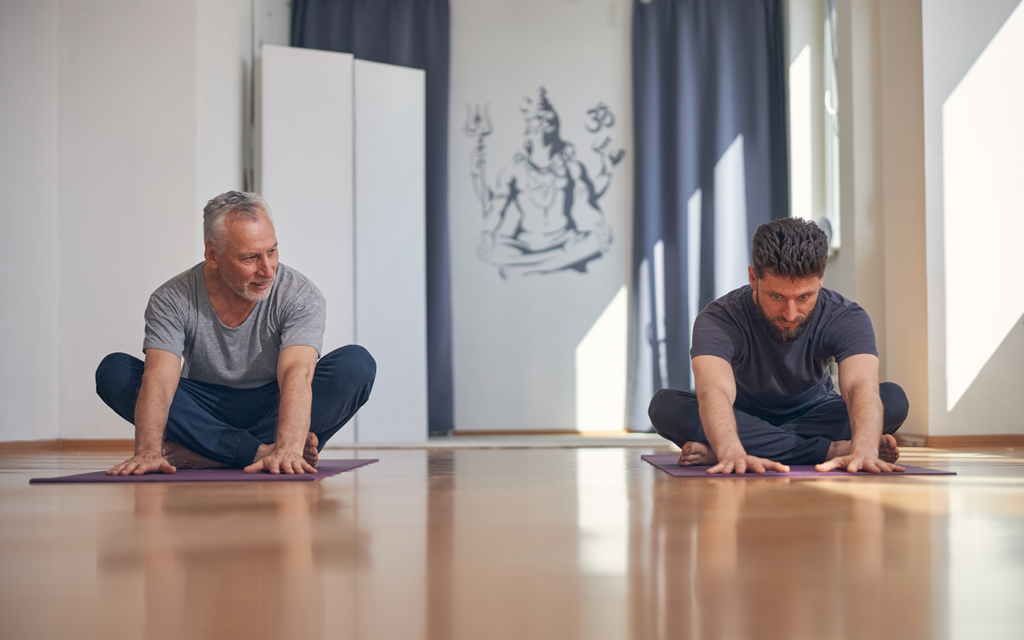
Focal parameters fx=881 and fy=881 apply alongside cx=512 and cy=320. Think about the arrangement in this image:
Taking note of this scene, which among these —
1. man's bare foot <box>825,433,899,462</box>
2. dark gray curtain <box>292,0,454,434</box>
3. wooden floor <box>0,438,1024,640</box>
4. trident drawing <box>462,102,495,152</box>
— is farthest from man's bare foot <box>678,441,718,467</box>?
trident drawing <box>462,102,495,152</box>

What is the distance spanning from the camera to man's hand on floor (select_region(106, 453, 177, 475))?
2105 mm

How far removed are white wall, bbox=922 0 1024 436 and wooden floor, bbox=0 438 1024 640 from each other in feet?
6.79

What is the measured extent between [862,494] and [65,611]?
1.35 metres

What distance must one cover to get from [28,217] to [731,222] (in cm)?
383

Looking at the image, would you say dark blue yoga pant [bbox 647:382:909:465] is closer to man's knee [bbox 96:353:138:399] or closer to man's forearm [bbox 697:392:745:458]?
man's forearm [bbox 697:392:745:458]

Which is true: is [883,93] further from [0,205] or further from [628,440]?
[0,205]

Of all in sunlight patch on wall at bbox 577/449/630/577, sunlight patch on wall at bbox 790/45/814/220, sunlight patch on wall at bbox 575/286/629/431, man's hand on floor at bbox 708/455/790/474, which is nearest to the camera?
sunlight patch on wall at bbox 577/449/630/577

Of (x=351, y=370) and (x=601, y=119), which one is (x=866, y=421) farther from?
(x=601, y=119)

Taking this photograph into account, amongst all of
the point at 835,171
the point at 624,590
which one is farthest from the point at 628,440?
the point at 624,590

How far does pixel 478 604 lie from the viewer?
2.49 feet

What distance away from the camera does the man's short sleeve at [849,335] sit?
212 centimetres

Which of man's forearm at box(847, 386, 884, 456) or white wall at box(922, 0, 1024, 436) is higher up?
white wall at box(922, 0, 1024, 436)

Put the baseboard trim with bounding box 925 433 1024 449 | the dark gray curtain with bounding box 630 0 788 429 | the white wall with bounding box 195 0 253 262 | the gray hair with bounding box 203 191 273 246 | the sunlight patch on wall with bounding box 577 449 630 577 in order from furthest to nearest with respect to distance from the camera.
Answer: the dark gray curtain with bounding box 630 0 788 429 → the white wall with bounding box 195 0 253 262 → the baseboard trim with bounding box 925 433 1024 449 → the gray hair with bounding box 203 191 273 246 → the sunlight patch on wall with bounding box 577 449 630 577

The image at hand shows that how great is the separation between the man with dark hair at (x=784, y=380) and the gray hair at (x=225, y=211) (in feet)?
3.72
